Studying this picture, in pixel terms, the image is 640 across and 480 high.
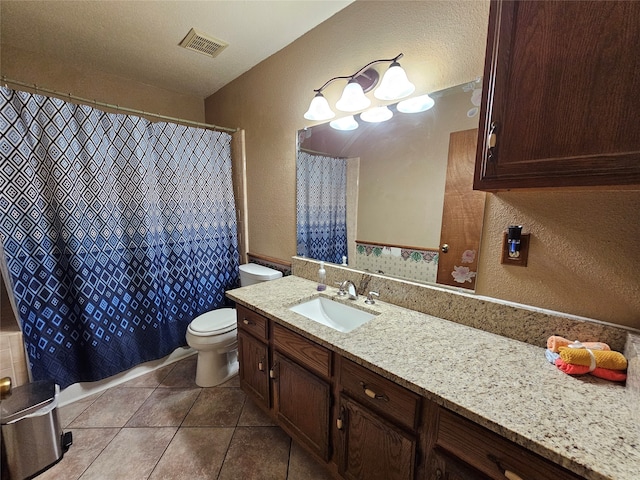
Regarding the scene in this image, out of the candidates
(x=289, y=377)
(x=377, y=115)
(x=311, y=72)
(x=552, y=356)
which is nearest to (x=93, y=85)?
(x=311, y=72)

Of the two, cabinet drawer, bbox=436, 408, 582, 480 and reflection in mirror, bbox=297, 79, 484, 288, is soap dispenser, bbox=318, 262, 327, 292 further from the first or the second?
cabinet drawer, bbox=436, 408, 582, 480

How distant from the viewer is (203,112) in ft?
9.42

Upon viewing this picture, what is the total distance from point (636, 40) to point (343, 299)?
1358mm

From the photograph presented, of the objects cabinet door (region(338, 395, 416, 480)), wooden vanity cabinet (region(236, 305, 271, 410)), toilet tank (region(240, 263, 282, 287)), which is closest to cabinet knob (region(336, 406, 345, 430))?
cabinet door (region(338, 395, 416, 480))

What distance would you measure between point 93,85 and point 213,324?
7.43 ft

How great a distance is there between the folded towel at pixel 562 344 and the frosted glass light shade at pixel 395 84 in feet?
3.95

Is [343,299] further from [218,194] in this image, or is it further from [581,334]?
[218,194]

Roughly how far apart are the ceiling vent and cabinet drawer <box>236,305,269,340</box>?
1.80 meters

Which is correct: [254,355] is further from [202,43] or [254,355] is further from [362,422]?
[202,43]

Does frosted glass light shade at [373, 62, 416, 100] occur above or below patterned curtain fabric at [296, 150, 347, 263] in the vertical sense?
above

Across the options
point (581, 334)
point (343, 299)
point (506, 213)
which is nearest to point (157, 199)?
point (343, 299)

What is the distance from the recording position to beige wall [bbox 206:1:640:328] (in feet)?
2.90

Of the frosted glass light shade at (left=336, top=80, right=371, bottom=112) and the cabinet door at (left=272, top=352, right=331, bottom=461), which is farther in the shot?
the frosted glass light shade at (left=336, top=80, right=371, bottom=112)

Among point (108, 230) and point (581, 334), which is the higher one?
point (108, 230)
